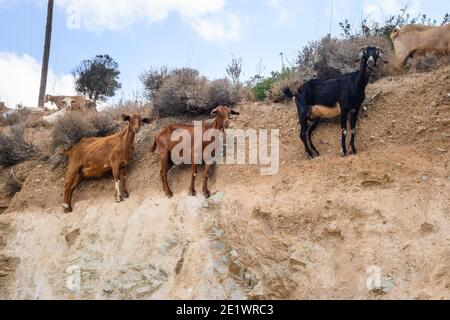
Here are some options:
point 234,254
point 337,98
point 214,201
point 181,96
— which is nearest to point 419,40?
point 337,98

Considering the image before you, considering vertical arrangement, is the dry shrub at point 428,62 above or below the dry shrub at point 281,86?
above

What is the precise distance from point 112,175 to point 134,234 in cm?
213

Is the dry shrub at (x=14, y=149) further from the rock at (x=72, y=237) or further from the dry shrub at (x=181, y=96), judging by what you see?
the rock at (x=72, y=237)

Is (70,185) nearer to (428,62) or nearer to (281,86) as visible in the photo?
(281,86)

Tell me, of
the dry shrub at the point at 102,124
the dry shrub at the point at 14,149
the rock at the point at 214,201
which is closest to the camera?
the rock at the point at 214,201

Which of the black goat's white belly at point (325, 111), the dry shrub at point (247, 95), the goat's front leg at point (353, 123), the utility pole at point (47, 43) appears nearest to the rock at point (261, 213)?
the goat's front leg at point (353, 123)

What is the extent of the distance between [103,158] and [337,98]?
4907mm

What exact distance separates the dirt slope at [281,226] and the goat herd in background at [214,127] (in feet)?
1.04

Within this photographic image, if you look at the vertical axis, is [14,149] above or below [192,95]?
below

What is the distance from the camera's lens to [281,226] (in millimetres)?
9961

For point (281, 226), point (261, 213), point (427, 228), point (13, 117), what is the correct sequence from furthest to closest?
point (13, 117)
point (261, 213)
point (281, 226)
point (427, 228)

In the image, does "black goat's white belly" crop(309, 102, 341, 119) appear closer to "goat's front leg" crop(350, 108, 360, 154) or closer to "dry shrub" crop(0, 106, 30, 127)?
"goat's front leg" crop(350, 108, 360, 154)

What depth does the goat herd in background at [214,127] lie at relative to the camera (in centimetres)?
1098

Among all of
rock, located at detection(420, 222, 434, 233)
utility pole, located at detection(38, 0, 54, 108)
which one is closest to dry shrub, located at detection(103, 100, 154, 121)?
rock, located at detection(420, 222, 434, 233)
